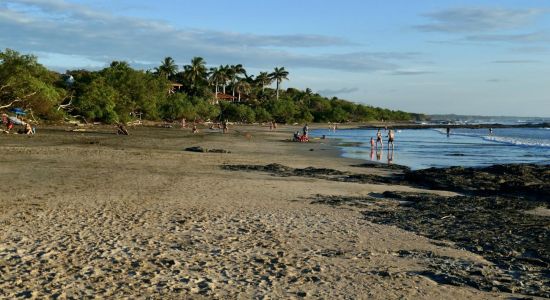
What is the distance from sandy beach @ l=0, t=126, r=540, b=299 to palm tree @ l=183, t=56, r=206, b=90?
9110 centimetres

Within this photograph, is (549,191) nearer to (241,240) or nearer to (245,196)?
(245,196)

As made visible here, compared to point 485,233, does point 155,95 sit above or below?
above

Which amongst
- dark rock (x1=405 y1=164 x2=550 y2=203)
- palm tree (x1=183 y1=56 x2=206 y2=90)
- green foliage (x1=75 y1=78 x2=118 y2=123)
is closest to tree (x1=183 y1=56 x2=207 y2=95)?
palm tree (x1=183 y1=56 x2=206 y2=90)

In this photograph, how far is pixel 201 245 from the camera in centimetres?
834

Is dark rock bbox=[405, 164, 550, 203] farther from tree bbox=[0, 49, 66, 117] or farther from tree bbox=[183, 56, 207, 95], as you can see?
tree bbox=[183, 56, 207, 95]

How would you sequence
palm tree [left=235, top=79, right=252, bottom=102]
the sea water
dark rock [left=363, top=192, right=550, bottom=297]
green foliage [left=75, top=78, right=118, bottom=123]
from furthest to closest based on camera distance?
palm tree [left=235, top=79, right=252, bottom=102]
green foliage [left=75, top=78, right=118, bottom=123]
the sea water
dark rock [left=363, top=192, right=550, bottom=297]

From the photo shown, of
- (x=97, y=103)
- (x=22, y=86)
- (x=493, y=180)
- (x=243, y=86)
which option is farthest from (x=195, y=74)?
(x=493, y=180)

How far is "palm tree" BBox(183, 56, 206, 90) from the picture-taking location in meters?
104

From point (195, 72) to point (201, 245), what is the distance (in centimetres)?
9972

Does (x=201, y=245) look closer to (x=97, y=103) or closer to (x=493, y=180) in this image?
(x=493, y=180)

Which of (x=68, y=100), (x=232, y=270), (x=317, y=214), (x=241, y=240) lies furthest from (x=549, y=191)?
(x=68, y=100)

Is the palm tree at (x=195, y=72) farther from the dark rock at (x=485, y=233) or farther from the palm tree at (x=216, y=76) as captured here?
the dark rock at (x=485, y=233)

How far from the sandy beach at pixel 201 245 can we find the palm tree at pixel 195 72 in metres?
91.1

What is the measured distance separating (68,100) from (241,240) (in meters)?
58.1
